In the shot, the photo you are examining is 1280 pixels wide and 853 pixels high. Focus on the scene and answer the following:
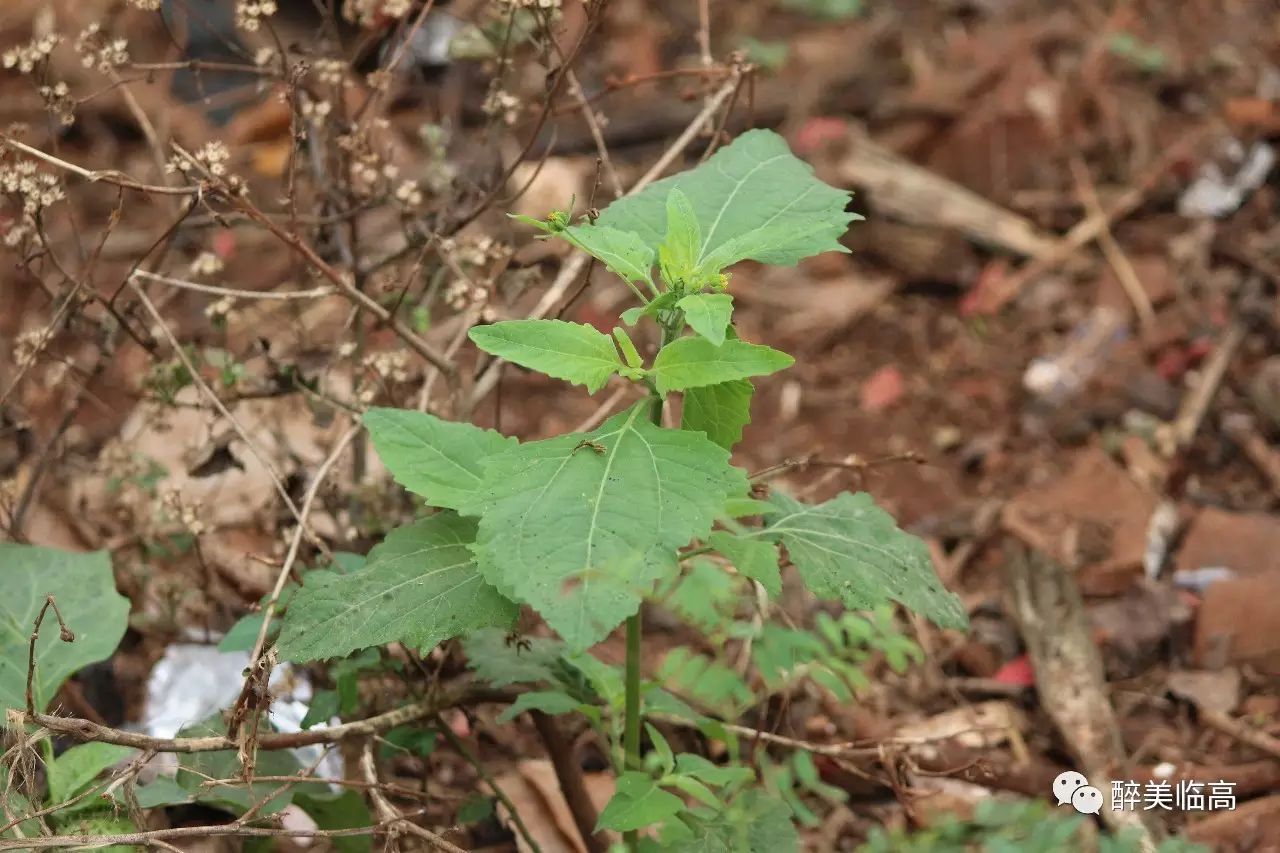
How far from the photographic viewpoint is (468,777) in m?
2.97

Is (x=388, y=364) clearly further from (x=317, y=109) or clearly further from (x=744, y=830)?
(x=744, y=830)

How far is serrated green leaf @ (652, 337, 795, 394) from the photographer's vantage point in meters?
1.91

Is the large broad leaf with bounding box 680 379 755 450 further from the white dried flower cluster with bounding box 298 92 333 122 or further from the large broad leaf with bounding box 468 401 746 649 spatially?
the white dried flower cluster with bounding box 298 92 333 122

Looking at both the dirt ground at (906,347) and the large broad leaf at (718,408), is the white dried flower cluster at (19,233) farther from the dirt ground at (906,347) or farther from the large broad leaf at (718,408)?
the large broad leaf at (718,408)

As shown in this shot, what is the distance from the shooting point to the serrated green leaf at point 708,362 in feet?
6.26

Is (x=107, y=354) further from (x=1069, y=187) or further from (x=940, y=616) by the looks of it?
(x=1069, y=187)

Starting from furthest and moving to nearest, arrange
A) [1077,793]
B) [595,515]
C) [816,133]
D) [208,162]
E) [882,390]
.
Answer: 1. [816,133]
2. [882,390]
3. [1077,793]
4. [208,162]
5. [595,515]

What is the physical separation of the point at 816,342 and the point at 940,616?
274cm

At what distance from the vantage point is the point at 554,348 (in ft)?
6.52

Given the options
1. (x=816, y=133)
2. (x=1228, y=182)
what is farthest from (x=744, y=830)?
(x=1228, y=182)

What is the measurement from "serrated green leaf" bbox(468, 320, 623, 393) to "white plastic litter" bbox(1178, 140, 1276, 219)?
3584mm

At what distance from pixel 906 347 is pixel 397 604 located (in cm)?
310

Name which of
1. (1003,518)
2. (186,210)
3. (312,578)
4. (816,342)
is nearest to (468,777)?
(312,578)

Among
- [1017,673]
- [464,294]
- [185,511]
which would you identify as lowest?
[1017,673]
